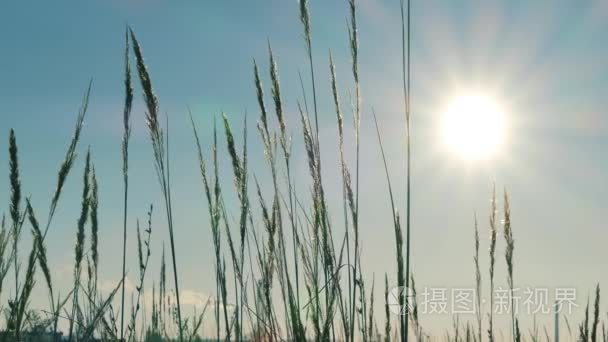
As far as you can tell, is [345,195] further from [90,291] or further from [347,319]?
[90,291]

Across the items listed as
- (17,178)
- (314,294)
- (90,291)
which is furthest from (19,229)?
(314,294)

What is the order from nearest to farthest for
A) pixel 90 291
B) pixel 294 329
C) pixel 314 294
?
pixel 294 329
pixel 314 294
pixel 90 291

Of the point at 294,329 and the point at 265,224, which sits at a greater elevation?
the point at 265,224

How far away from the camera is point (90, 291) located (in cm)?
293

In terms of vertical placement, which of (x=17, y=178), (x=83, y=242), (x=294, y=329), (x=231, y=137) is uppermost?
(x=231, y=137)

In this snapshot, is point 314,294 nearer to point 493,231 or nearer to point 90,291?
point 90,291

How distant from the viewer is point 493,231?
3580mm

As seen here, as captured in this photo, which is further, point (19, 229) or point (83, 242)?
point (83, 242)

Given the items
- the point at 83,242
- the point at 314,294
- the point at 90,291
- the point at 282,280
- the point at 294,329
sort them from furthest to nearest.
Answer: the point at 90,291 < the point at 83,242 < the point at 282,280 < the point at 314,294 < the point at 294,329

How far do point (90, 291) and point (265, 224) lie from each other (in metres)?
1.03

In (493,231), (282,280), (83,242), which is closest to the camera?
(282,280)

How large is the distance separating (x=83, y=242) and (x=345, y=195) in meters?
1.03

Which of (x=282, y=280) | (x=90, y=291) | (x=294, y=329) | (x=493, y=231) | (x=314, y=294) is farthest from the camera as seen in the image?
(x=493, y=231)

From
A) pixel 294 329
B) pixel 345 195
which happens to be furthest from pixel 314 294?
pixel 345 195
